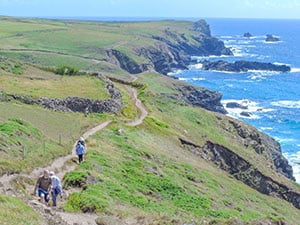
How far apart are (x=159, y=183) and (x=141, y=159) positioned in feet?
19.7

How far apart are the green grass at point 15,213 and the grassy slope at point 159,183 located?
13.3 ft

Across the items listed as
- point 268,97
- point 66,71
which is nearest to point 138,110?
point 66,71

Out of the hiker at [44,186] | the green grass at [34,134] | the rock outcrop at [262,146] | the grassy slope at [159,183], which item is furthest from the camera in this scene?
the rock outcrop at [262,146]

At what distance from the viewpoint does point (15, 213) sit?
21219 millimetres

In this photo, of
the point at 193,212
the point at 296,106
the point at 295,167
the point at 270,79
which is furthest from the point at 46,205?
the point at 270,79

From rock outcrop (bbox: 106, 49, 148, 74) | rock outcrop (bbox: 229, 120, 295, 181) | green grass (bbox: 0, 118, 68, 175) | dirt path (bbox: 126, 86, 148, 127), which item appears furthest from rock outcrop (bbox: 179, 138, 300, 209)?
rock outcrop (bbox: 106, 49, 148, 74)

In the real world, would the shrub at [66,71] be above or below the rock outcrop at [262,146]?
above

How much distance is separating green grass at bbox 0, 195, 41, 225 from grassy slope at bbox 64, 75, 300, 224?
13.3 ft

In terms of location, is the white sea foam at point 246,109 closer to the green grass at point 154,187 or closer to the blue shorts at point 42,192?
the green grass at point 154,187

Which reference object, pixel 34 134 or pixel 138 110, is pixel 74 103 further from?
pixel 34 134

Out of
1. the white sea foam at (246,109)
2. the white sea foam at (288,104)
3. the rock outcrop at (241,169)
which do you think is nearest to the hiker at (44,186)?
the rock outcrop at (241,169)

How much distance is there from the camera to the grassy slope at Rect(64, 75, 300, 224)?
95.7ft

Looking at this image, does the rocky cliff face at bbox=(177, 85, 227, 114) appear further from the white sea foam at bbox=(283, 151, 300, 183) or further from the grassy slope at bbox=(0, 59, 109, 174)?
the grassy slope at bbox=(0, 59, 109, 174)

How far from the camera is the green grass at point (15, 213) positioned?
2042 cm
